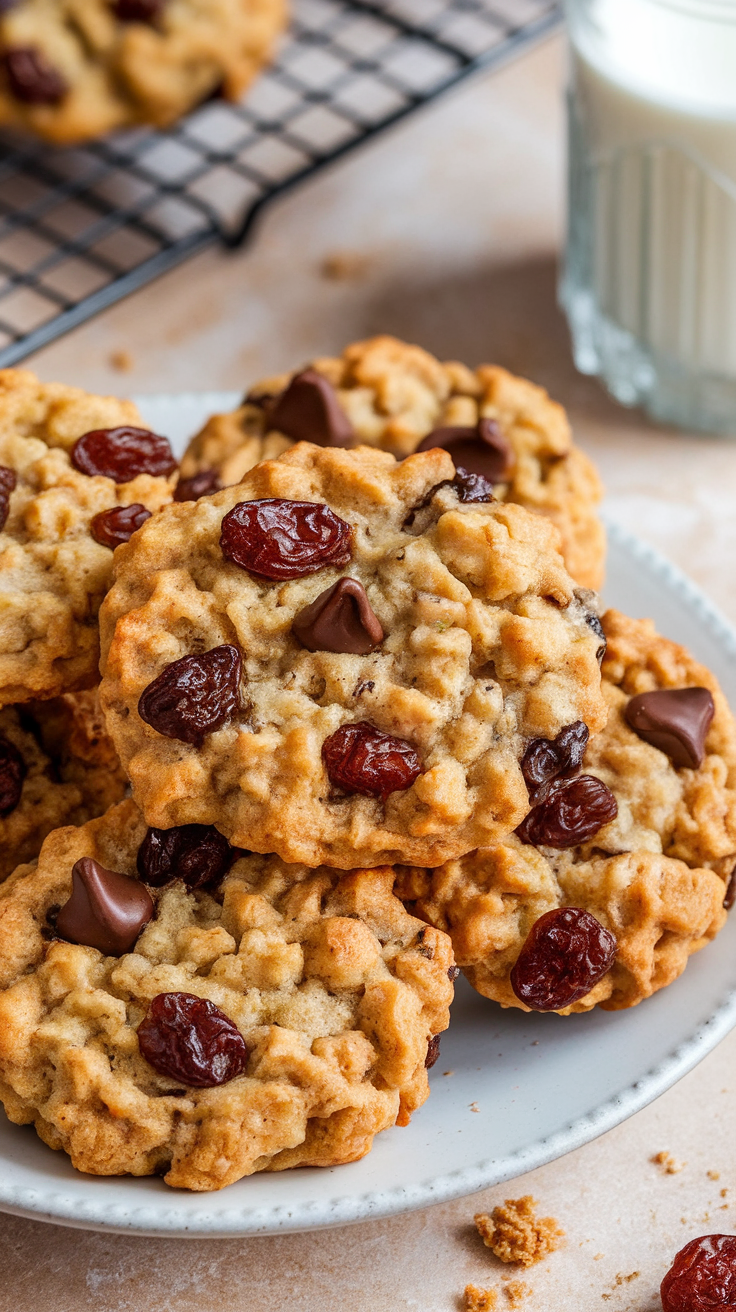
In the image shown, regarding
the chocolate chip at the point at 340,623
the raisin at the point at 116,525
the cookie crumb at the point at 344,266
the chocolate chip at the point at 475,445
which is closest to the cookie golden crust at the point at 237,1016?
the chocolate chip at the point at 340,623

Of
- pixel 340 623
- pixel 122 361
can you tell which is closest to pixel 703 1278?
pixel 340 623

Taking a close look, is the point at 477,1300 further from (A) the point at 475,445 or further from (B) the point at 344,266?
(B) the point at 344,266

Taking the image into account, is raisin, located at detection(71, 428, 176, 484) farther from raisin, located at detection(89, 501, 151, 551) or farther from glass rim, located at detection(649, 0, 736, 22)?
glass rim, located at detection(649, 0, 736, 22)

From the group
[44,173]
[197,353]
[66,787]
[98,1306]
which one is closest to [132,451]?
[66,787]

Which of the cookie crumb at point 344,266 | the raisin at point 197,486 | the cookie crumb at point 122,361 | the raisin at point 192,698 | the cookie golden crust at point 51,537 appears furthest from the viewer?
the cookie crumb at point 344,266

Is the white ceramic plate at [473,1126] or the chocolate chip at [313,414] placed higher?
the chocolate chip at [313,414]

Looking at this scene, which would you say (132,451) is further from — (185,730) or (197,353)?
(197,353)

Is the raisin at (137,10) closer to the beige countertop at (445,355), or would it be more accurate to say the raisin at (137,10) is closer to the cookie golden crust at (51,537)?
the beige countertop at (445,355)
